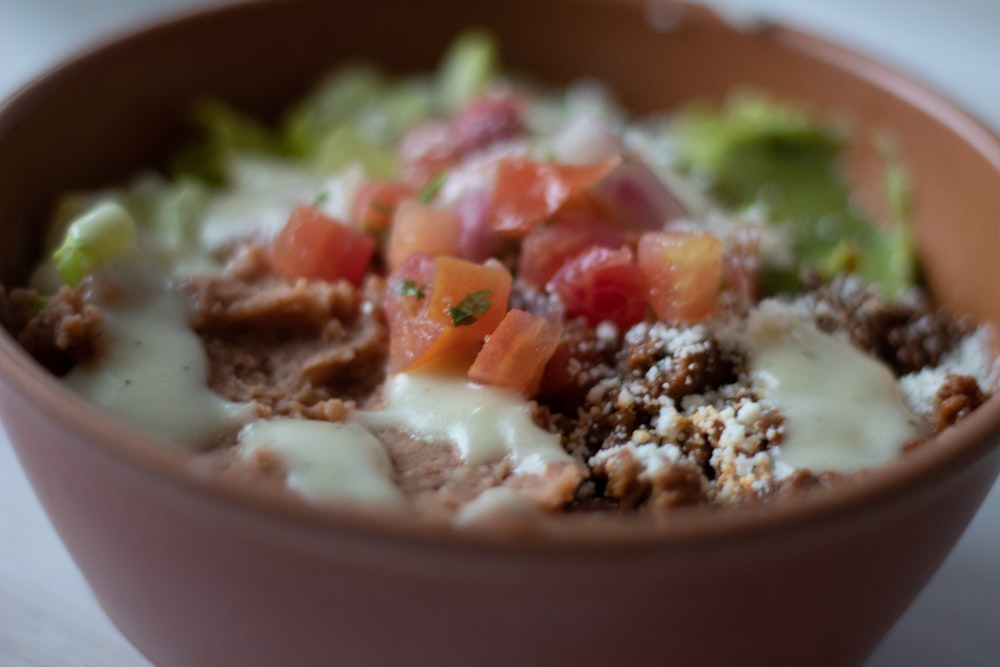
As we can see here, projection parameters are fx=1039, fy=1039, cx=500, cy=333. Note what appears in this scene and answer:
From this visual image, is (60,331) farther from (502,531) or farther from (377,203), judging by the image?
(502,531)

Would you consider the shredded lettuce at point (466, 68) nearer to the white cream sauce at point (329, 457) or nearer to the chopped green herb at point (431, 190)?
the chopped green herb at point (431, 190)

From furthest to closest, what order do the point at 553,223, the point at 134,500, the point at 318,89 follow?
the point at 318,89, the point at 553,223, the point at 134,500

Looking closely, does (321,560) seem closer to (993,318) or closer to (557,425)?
(557,425)

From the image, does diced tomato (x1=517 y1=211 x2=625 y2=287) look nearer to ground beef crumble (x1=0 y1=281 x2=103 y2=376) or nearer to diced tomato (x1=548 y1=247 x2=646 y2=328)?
diced tomato (x1=548 y1=247 x2=646 y2=328)

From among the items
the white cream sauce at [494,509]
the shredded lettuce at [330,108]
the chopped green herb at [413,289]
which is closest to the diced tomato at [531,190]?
the chopped green herb at [413,289]

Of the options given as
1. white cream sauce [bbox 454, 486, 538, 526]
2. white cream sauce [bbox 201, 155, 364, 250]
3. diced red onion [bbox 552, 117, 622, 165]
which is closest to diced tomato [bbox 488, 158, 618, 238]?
diced red onion [bbox 552, 117, 622, 165]

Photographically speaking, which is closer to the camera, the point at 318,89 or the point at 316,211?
the point at 316,211

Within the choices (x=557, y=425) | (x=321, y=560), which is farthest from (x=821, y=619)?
(x=321, y=560)
